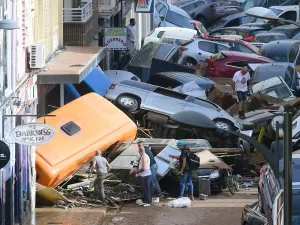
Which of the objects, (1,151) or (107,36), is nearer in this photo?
(1,151)

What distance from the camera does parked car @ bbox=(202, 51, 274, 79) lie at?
36.5 metres

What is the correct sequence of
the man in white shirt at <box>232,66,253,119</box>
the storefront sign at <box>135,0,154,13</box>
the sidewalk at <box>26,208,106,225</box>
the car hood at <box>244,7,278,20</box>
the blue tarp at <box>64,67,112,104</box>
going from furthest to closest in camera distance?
the storefront sign at <box>135,0,154,13</box> < the man in white shirt at <box>232,66,253,119</box> < the blue tarp at <box>64,67,112,104</box> < the sidewalk at <box>26,208,106,225</box> < the car hood at <box>244,7,278,20</box>

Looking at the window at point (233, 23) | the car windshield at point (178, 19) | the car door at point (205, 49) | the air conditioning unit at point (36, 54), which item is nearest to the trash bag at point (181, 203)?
the air conditioning unit at point (36, 54)

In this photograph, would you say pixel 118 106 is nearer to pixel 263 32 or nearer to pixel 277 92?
pixel 277 92

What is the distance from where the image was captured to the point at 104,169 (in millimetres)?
22719

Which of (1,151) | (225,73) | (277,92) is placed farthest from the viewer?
(225,73)

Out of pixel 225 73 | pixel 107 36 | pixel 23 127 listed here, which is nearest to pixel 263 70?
pixel 225 73

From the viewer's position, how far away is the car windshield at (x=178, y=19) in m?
49.7

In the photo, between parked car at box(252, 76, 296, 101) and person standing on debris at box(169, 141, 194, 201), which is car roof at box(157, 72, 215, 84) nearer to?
parked car at box(252, 76, 296, 101)

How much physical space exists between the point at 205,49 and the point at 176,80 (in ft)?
21.9

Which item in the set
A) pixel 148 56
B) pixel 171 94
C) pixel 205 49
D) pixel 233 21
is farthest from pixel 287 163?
pixel 233 21

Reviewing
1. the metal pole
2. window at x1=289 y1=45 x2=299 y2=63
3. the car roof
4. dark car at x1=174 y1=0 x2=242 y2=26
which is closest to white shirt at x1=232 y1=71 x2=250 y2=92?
the car roof

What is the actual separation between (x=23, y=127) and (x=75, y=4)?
49.6 ft

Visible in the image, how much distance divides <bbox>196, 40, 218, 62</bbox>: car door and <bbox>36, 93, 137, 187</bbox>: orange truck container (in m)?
12.8
